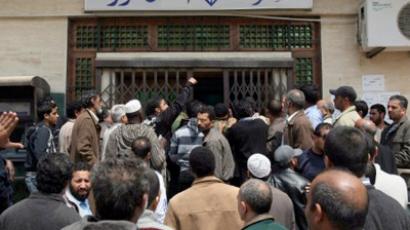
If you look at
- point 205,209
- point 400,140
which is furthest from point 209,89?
point 205,209

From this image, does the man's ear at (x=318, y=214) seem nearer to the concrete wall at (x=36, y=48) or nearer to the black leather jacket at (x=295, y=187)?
the black leather jacket at (x=295, y=187)

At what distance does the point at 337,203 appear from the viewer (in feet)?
7.36

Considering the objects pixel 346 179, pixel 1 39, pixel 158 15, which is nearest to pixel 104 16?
pixel 158 15

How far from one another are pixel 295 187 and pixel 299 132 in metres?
1.18

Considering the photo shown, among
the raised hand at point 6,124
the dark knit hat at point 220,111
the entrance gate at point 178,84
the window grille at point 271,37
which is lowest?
the raised hand at point 6,124

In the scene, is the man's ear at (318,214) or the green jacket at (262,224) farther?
the green jacket at (262,224)

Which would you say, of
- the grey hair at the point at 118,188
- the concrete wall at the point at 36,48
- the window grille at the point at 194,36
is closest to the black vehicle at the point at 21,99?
the concrete wall at the point at 36,48

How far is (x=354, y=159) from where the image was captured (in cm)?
320

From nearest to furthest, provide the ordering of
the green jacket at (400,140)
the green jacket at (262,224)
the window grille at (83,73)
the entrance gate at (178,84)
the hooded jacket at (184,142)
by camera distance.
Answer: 1. the green jacket at (262,224)
2. the green jacket at (400,140)
3. the hooded jacket at (184,142)
4. the entrance gate at (178,84)
5. the window grille at (83,73)

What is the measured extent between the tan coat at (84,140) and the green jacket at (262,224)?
2.86m

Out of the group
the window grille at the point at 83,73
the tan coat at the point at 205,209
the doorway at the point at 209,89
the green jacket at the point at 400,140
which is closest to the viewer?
the tan coat at the point at 205,209

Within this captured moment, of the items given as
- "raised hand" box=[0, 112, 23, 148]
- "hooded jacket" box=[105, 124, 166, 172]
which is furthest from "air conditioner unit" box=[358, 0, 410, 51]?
"raised hand" box=[0, 112, 23, 148]

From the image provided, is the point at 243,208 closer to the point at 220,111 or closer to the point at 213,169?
the point at 213,169

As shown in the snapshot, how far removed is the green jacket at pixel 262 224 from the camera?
11.9 ft
